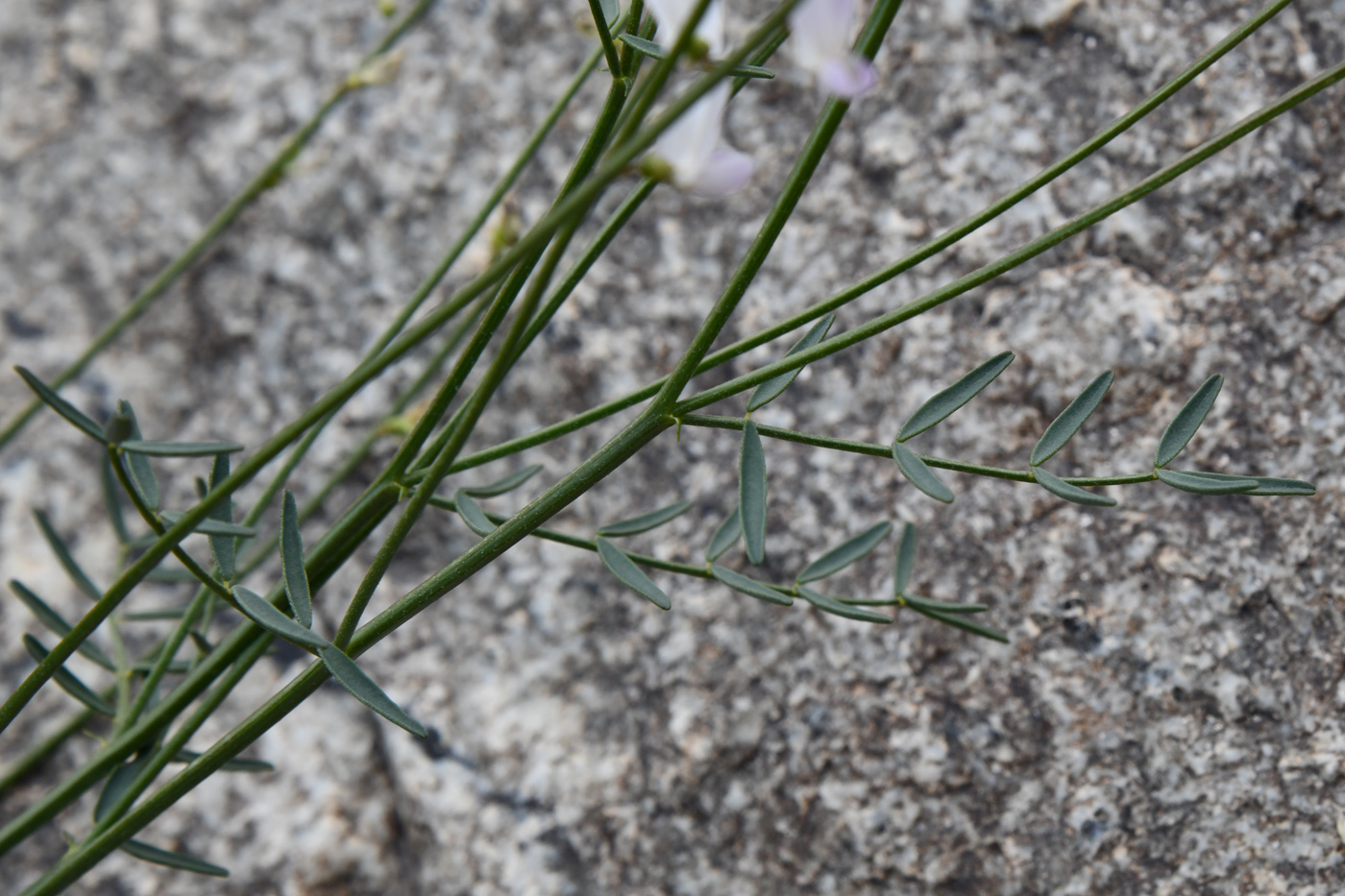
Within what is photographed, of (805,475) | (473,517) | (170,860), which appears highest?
(805,475)

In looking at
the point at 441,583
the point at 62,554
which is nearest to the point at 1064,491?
the point at 441,583

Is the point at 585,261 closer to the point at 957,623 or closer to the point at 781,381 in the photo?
the point at 781,381

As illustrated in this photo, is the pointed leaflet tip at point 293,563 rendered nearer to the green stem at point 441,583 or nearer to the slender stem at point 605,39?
the green stem at point 441,583

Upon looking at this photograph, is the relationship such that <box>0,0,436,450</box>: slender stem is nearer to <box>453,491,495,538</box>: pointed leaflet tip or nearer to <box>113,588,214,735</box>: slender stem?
<box>113,588,214,735</box>: slender stem

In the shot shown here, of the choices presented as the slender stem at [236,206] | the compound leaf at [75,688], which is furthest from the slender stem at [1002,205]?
the slender stem at [236,206]

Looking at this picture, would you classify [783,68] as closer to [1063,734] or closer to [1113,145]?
[1113,145]

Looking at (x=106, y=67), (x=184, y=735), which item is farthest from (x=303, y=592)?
(x=106, y=67)
